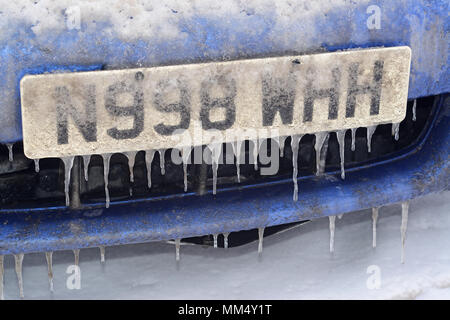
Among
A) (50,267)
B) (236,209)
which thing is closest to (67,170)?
(50,267)

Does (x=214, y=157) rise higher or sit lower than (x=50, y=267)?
higher

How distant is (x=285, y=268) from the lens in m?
1.85

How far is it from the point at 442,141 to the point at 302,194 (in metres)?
0.41

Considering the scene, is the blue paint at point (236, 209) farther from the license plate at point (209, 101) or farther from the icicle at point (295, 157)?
the license plate at point (209, 101)

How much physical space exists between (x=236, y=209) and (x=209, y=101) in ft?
1.18

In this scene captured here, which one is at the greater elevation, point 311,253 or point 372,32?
point 372,32

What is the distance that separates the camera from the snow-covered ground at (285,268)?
173 cm

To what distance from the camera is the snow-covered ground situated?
1.73 metres

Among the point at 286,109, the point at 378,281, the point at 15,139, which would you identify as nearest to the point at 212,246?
the point at 378,281

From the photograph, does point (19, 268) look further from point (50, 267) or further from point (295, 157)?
point (295, 157)

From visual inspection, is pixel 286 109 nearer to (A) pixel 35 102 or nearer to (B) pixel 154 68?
(B) pixel 154 68

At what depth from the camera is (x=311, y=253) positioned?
1.92 m
